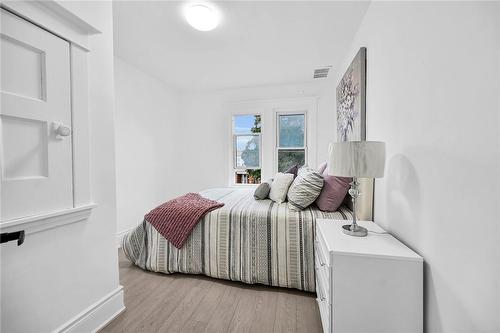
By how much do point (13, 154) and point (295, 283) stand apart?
1.98 metres

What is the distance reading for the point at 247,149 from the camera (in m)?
4.12

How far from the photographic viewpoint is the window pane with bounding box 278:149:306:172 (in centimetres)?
391

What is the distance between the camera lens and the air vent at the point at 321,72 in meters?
3.12

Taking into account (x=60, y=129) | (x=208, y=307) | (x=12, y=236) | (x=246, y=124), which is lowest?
(x=208, y=307)

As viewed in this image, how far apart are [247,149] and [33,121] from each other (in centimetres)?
324

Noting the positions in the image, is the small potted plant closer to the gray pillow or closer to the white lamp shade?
the gray pillow

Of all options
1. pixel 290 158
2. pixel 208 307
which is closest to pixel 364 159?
pixel 208 307

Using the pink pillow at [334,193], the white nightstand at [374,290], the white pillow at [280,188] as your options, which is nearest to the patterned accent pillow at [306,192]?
the pink pillow at [334,193]

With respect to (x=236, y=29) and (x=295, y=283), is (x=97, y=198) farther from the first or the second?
(x=236, y=29)

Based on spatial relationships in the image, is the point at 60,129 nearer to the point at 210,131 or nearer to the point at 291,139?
the point at 210,131

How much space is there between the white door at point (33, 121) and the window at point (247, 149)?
119 inches

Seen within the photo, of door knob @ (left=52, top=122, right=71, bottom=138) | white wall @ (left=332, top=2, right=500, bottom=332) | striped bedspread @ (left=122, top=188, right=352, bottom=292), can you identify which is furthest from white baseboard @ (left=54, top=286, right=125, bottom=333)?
white wall @ (left=332, top=2, right=500, bottom=332)

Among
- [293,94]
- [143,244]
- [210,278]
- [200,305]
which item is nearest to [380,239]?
[200,305]

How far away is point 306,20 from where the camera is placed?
6.65 feet
